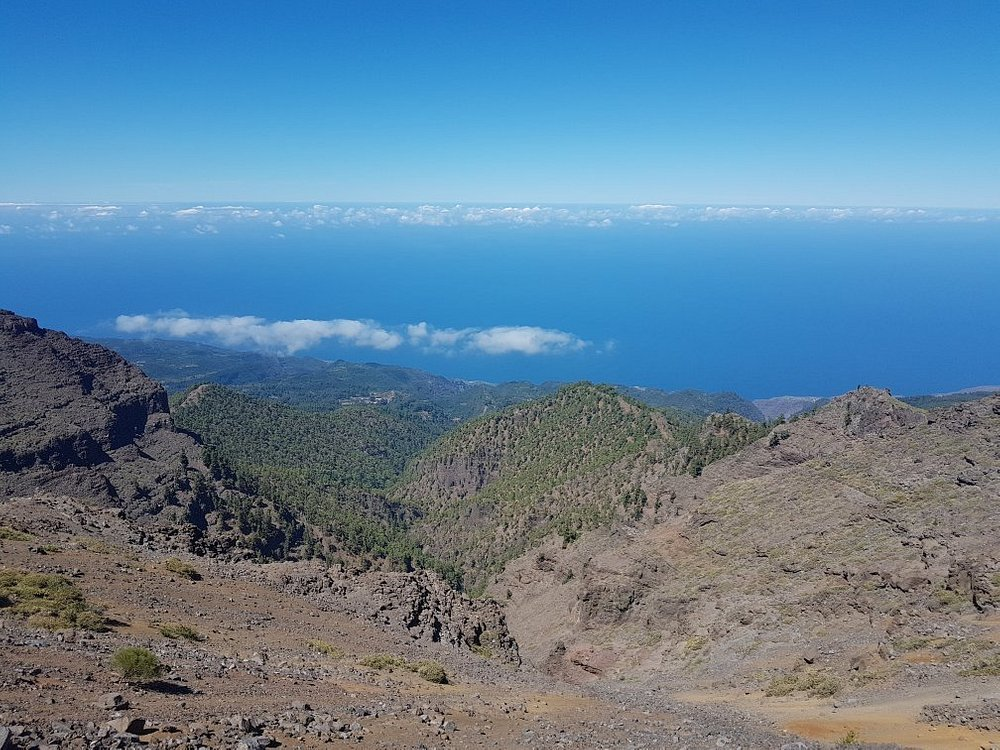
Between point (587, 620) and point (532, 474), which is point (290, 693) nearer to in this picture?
point (587, 620)

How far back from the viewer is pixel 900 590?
86.5 feet

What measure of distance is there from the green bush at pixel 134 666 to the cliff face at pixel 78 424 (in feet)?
146

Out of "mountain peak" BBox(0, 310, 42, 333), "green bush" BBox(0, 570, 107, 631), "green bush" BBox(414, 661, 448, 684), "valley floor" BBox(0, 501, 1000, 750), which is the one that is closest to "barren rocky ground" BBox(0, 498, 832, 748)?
"valley floor" BBox(0, 501, 1000, 750)

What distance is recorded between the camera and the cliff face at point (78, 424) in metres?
52.4

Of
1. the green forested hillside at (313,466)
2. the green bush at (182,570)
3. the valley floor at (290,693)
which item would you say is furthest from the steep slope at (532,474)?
the green bush at (182,570)

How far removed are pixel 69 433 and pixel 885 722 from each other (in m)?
63.0

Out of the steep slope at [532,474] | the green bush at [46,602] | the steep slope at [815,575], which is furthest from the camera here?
the steep slope at [532,474]

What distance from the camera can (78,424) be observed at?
196 ft

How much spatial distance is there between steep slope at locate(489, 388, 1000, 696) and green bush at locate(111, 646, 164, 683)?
67.8ft

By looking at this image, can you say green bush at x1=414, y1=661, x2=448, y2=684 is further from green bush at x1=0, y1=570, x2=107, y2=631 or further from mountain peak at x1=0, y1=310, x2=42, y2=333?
mountain peak at x1=0, y1=310, x2=42, y2=333

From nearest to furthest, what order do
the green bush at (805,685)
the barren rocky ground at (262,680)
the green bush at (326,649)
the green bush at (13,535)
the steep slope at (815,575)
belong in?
the barren rocky ground at (262,680), the green bush at (805,685), the green bush at (326,649), the steep slope at (815,575), the green bush at (13,535)

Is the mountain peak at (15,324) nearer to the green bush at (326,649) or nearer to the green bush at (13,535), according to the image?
the green bush at (13,535)

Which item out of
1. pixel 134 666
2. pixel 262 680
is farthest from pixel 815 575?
pixel 134 666

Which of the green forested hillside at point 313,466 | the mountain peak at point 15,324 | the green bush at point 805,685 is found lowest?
the green forested hillside at point 313,466
